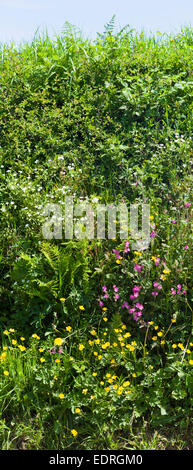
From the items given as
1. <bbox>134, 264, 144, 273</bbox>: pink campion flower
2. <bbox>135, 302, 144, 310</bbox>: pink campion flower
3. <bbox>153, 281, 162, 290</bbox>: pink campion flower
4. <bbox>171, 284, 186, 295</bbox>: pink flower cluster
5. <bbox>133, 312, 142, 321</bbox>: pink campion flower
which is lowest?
<bbox>133, 312, 142, 321</bbox>: pink campion flower

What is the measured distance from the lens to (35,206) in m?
4.53

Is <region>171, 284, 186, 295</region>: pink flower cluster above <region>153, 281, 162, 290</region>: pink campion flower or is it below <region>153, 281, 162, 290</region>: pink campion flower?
below

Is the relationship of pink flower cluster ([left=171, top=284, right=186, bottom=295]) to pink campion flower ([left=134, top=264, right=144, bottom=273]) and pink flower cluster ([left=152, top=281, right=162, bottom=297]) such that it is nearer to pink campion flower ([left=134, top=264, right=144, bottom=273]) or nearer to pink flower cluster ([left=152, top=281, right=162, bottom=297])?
pink flower cluster ([left=152, top=281, right=162, bottom=297])

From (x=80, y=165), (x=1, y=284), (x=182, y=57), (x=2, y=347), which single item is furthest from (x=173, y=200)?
(x=182, y=57)

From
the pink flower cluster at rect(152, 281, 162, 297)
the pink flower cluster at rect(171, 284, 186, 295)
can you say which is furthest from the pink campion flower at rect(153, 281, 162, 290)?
the pink flower cluster at rect(171, 284, 186, 295)

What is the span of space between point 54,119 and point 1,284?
7.28 feet

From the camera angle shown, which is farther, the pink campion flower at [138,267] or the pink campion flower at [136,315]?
the pink campion flower at [138,267]

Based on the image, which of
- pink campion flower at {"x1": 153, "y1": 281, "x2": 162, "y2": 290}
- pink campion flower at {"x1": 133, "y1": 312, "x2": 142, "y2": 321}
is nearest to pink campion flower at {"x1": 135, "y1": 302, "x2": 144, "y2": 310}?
pink campion flower at {"x1": 133, "y1": 312, "x2": 142, "y2": 321}

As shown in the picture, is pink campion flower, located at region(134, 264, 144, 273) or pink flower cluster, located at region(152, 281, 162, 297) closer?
pink flower cluster, located at region(152, 281, 162, 297)

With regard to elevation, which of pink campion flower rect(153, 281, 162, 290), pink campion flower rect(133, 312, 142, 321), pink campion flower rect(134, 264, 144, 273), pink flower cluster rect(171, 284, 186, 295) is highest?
pink campion flower rect(134, 264, 144, 273)

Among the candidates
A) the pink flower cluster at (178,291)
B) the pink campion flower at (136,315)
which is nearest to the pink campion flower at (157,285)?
the pink flower cluster at (178,291)

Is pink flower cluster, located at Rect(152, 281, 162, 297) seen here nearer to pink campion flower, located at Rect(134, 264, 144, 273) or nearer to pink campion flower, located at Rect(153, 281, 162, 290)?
pink campion flower, located at Rect(153, 281, 162, 290)

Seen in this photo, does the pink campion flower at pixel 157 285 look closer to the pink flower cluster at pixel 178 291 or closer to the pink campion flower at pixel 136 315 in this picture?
the pink flower cluster at pixel 178 291

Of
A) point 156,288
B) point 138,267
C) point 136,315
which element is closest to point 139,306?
point 136,315
